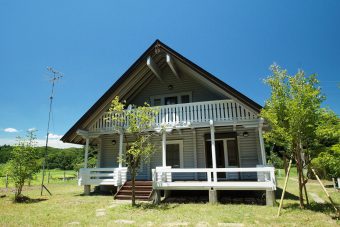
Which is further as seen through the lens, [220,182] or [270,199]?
[220,182]

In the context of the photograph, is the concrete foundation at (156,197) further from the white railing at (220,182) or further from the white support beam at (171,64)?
the white support beam at (171,64)

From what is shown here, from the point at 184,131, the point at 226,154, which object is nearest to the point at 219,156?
the point at 226,154

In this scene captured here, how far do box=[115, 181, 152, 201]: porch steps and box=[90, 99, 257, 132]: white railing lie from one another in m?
3.18

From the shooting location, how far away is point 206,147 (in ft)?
45.3

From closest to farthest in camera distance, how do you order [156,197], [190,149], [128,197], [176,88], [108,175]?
[156,197], [128,197], [108,175], [190,149], [176,88]

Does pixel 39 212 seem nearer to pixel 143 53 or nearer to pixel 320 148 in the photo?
pixel 143 53

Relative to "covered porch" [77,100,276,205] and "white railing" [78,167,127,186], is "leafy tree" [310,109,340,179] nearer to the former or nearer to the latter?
"covered porch" [77,100,276,205]

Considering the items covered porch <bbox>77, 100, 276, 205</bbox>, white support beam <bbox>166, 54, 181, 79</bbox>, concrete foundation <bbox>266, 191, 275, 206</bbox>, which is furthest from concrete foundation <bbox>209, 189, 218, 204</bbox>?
white support beam <bbox>166, 54, 181, 79</bbox>

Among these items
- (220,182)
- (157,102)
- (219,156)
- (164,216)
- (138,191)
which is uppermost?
(157,102)

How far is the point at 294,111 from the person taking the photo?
8.50 meters

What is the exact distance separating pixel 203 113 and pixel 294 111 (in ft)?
15.4

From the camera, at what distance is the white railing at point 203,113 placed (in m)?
11.8

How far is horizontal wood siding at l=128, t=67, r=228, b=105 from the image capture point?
14539 mm

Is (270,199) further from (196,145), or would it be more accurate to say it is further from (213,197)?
(196,145)
